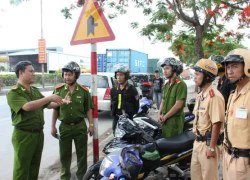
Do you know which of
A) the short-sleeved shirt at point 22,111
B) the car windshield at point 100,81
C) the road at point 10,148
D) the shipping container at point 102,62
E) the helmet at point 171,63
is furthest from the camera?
the shipping container at point 102,62

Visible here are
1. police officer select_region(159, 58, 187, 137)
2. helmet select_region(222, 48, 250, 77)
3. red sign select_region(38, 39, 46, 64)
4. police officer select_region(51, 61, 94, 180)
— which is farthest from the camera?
red sign select_region(38, 39, 46, 64)

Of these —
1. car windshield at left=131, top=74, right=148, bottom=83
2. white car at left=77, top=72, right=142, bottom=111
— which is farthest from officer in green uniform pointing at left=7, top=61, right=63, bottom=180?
car windshield at left=131, top=74, right=148, bottom=83

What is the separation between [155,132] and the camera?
5797 millimetres

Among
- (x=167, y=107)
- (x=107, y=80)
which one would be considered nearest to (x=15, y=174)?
(x=167, y=107)

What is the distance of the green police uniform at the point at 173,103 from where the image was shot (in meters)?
5.02

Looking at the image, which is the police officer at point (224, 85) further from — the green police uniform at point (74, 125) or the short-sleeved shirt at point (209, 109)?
the green police uniform at point (74, 125)

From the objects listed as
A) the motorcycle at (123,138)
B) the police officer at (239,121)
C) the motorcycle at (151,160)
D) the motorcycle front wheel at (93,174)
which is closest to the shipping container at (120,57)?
the motorcycle at (151,160)

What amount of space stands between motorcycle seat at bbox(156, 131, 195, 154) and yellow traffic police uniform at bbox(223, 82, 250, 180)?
1.37 meters

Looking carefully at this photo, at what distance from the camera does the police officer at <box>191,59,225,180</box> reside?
3486mm

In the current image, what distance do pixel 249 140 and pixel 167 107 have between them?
2.42 m

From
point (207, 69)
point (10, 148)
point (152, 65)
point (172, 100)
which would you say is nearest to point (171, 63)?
point (172, 100)

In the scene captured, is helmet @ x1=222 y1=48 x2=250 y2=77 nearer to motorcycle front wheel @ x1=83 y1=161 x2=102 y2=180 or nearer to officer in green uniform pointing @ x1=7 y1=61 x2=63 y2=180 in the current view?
officer in green uniform pointing @ x1=7 y1=61 x2=63 y2=180

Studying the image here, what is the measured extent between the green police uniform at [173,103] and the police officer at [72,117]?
1.22 meters

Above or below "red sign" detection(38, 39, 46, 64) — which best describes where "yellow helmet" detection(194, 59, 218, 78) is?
below
